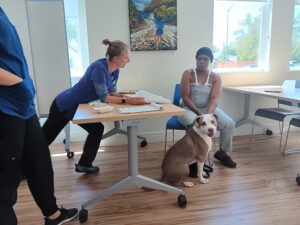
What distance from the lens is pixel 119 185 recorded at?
185 centimetres

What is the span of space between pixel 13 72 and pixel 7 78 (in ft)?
0.17

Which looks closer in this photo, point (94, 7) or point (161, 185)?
point (161, 185)

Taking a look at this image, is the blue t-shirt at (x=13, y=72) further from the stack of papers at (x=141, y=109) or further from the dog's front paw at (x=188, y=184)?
the dog's front paw at (x=188, y=184)

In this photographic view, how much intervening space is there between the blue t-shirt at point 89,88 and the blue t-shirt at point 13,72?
2.58 feet

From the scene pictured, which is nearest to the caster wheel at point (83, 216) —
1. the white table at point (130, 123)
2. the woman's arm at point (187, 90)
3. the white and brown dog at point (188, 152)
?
the white table at point (130, 123)

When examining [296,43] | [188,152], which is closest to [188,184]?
[188,152]

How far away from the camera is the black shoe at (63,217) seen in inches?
60.1

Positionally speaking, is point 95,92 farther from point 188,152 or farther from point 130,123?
point 188,152

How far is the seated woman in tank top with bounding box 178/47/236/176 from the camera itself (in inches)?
102

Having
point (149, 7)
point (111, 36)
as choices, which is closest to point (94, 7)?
point (111, 36)

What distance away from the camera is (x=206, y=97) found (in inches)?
106

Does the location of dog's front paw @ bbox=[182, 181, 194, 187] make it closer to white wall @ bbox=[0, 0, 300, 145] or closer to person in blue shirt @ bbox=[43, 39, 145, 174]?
person in blue shirt @ bbox=[43, 39, 145, 174]

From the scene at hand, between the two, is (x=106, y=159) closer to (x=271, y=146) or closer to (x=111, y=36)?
(x=111, y=36)

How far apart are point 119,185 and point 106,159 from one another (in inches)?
42.5
